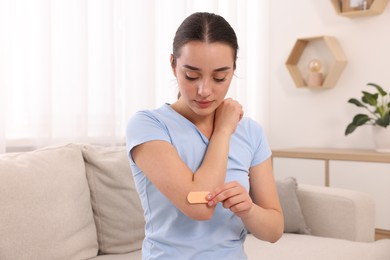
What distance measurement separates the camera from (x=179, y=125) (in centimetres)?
117

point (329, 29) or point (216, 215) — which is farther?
point (329, 29)

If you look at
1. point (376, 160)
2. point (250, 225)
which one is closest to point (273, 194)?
point (250, 225)

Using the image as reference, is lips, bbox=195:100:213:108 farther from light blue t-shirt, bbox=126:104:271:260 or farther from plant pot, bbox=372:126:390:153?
plant pot, bbox=372:126:390:153

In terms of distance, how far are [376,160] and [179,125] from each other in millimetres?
2145

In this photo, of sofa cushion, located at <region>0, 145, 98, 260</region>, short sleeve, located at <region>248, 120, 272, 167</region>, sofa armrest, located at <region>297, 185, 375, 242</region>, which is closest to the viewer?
short sleeve, located at <region>248, 120, 272, 167</region>

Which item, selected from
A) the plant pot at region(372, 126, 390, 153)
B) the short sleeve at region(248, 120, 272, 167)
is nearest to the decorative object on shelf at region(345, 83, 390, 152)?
the plant pot at region(372, 126, 390, 153)

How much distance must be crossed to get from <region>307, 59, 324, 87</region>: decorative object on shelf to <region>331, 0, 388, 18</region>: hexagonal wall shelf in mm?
374

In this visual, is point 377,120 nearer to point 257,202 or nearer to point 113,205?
point 113,205

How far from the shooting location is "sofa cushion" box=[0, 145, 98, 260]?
5.42 ft

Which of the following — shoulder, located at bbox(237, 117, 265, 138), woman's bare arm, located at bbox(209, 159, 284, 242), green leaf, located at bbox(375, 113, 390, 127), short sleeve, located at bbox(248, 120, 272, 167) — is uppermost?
shoulder, located at bbox(237, 117, 265, 138)

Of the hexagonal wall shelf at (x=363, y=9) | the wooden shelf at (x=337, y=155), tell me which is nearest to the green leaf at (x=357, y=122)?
the wooden shelf at (x=337, y=155)

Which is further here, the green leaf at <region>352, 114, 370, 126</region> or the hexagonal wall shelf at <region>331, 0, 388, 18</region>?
the hexagonal wall shelf at <region>331, 0, 388, 18</region>

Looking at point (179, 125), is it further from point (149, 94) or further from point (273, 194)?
point (149, 94)

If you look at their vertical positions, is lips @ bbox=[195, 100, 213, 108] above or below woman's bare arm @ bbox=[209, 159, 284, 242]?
above
